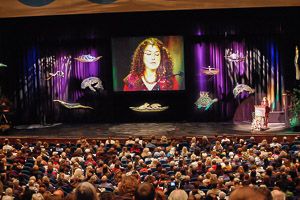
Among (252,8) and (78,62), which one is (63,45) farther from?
(252,8)

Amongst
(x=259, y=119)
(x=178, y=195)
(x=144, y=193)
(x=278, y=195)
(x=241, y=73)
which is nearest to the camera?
(x=144, y=193)

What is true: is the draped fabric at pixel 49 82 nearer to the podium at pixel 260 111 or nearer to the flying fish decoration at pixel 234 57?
the flying fish decoration at pixel 234 57

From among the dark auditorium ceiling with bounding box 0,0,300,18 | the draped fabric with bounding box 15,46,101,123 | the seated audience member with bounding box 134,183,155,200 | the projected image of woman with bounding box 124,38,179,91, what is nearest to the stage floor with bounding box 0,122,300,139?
the draped fabric with bounding box 15,46,101,123

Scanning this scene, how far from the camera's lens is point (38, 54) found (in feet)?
84.5

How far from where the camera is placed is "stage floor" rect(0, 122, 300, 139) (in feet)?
70.1

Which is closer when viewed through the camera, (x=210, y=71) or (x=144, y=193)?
(x=144, y=193)

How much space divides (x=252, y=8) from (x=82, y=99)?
8.32 meters

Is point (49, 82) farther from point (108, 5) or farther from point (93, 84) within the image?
point (108, 5)

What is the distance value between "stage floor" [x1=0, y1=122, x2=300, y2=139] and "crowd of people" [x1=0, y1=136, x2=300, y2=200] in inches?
99.4

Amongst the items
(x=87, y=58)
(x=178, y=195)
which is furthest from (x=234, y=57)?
(x=178, y=195)

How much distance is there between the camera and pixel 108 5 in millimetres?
22156

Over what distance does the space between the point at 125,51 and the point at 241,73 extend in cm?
507

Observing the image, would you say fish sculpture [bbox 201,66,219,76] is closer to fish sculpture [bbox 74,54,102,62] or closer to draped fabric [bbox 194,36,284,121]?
draped fabric [bbox 194,36,284,121]

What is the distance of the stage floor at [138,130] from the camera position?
2138 cm
